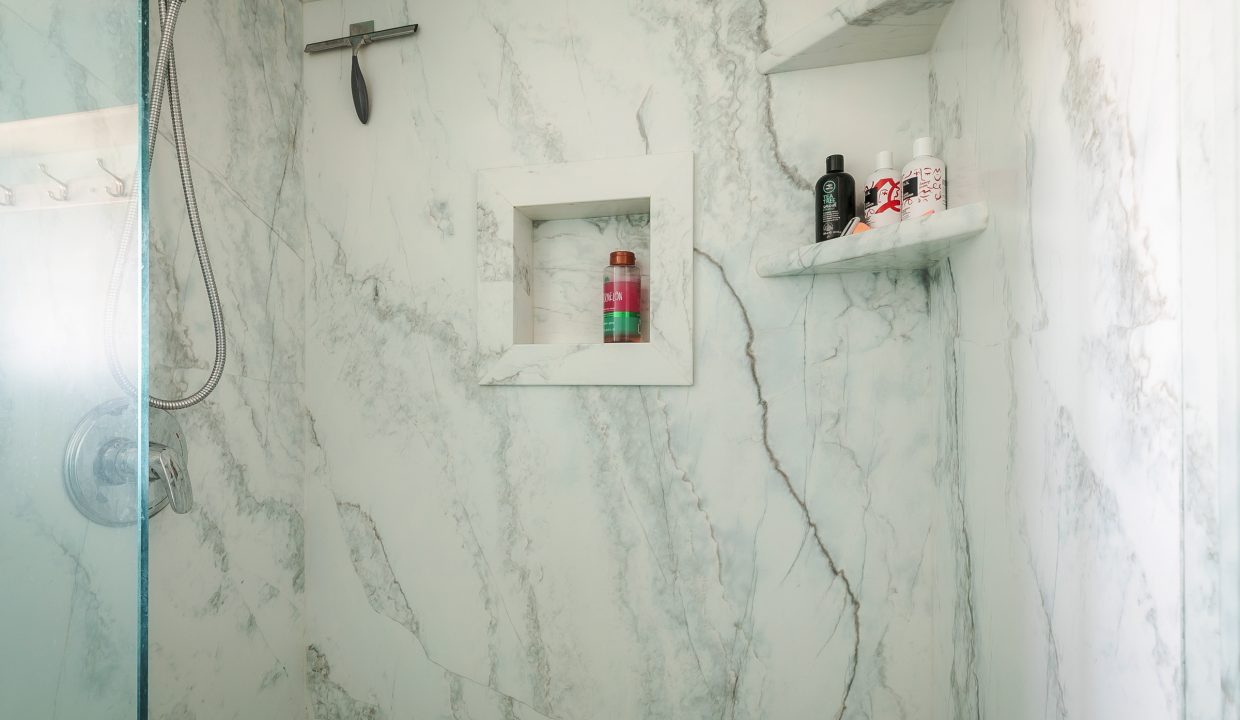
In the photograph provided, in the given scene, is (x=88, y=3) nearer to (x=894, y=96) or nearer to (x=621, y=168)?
(x=621, y=168)

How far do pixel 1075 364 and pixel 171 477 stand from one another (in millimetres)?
1151

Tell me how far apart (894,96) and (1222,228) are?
0.78m

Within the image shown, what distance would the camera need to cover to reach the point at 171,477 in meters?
0.98

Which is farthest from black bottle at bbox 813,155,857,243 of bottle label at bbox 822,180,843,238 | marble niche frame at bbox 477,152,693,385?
marble niche frame at bbox 477,152,693,385

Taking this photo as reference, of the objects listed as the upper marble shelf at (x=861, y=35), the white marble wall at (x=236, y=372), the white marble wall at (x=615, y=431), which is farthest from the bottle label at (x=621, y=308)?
the white marble wall at (x=236, y=372)

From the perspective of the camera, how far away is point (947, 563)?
1093mm

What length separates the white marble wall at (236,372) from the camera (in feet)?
3.71

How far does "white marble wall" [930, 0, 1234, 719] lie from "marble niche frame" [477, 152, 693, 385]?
1.56 ft

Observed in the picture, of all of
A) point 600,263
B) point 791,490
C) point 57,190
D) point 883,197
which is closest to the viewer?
point 57,190

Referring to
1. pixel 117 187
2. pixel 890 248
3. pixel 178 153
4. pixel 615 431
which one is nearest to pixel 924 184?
pixel 890 248

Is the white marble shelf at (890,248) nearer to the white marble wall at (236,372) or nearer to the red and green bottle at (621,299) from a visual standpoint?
the red and green bottle at (621,299)

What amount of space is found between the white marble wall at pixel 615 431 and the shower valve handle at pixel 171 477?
0.44m

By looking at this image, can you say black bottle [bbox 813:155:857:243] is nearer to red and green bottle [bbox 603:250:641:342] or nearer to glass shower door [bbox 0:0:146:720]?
red and green bottle [bbox 603:250:641:342]

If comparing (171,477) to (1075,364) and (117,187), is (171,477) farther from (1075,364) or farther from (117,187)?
(1075,364)
